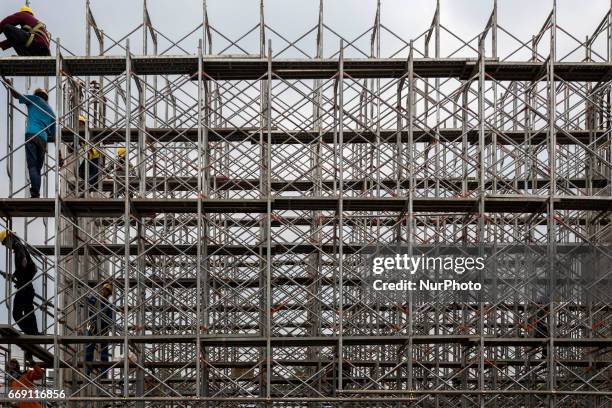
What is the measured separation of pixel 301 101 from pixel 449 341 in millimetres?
6350

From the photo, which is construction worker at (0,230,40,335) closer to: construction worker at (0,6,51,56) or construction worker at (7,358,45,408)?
construction worker at (7,358,45,408)

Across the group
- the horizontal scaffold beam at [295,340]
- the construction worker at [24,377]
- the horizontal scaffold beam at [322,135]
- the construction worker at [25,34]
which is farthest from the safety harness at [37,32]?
the construction worker at [24,377]

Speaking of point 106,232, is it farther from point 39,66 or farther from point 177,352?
point 39,66

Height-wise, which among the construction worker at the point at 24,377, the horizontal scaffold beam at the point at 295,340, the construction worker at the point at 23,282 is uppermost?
the construction worker at the point at 23,282

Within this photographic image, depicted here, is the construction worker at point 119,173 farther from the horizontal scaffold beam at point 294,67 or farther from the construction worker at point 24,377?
the construction worker at point 24,377

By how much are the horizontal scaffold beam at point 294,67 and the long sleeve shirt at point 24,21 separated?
0.54m

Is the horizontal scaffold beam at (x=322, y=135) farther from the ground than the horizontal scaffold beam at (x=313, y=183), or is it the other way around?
the horizontal scaffold beam at (x=322, y=135)

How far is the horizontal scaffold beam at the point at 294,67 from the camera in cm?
2313

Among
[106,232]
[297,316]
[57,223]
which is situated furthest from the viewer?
[297,316]

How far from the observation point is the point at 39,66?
23219mm

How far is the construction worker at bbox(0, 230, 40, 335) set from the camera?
22.7 metres

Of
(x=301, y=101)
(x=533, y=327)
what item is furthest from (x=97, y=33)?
(x=533, y=327)

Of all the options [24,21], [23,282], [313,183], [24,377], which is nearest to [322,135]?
[313,183]
